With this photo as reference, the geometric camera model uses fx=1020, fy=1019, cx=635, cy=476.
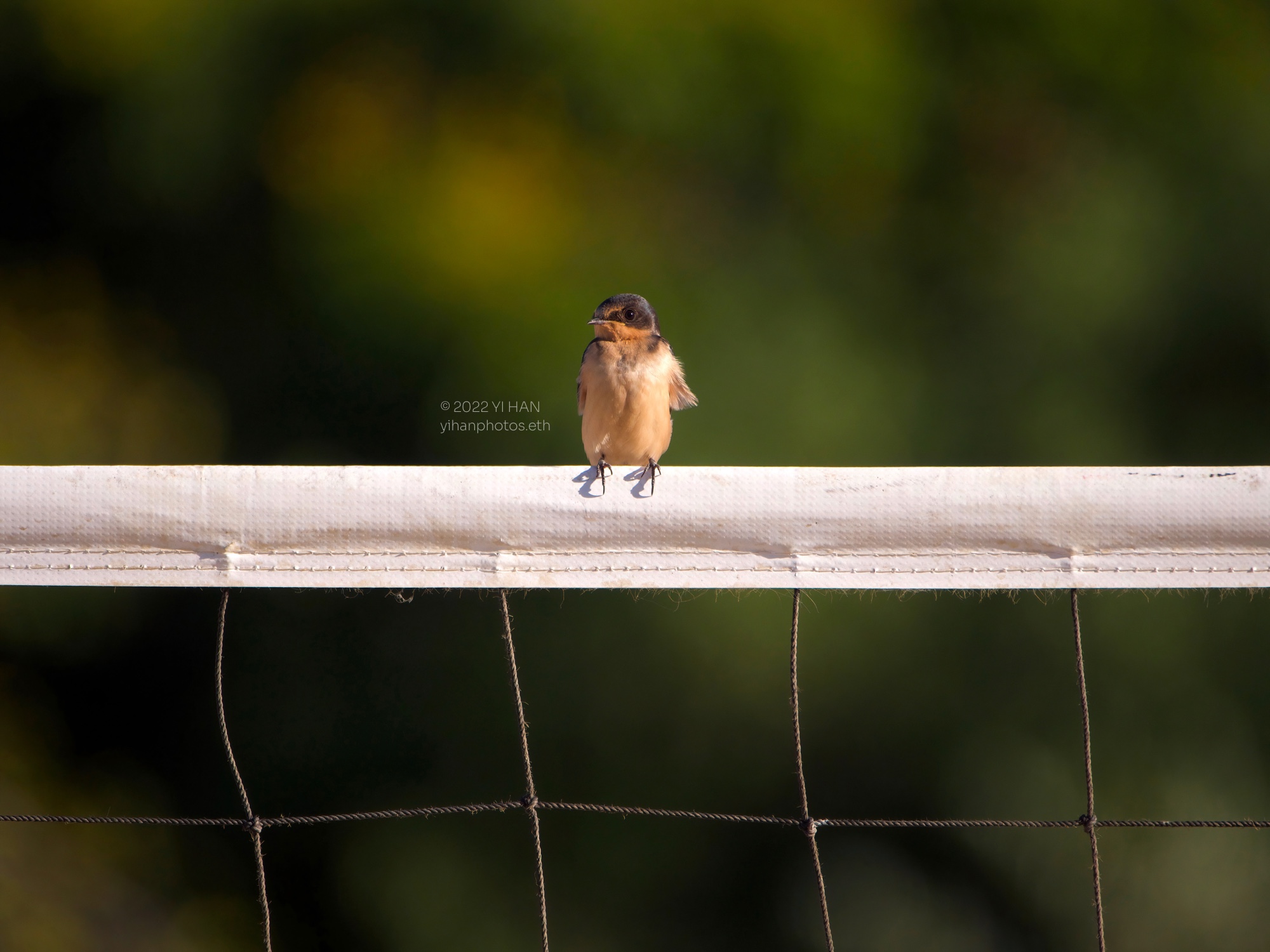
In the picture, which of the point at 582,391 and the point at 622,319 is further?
the point at 582,391

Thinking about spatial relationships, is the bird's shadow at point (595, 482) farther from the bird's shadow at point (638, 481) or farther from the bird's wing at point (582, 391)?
the bird's wing at point (582, 391)

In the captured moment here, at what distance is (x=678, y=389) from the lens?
4.18 meters

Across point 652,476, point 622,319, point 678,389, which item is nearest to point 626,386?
point 622,319

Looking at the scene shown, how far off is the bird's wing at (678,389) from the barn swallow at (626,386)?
0.04 feet

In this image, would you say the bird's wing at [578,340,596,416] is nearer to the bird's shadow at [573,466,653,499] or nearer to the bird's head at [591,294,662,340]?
the bird's head at [591,294,662,340]

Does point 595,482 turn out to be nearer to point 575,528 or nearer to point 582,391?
point 575,528

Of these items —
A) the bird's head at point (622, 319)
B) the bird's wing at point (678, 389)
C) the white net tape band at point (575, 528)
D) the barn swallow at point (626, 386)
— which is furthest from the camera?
the bird's wing at point (678, 389)

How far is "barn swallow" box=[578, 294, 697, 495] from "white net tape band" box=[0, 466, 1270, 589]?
1.88 metres

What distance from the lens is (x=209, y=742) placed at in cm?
692

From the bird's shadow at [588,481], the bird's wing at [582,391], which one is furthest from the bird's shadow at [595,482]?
the bird's wing at [582,391]

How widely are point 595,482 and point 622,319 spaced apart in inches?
87.9

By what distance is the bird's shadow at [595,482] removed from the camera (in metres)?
1.70

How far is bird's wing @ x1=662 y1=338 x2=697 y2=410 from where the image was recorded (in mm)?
4013

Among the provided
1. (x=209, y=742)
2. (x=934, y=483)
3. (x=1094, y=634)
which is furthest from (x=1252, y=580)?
(x=209, y=742)
